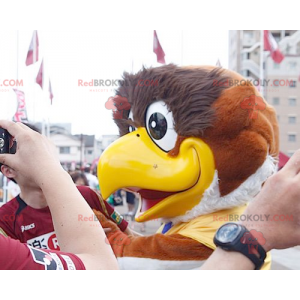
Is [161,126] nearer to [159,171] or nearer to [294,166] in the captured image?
[159,171]

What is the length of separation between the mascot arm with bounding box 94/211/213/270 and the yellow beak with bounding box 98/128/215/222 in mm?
133

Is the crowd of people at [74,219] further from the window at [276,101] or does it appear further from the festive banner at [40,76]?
the festive banner at [40,76]

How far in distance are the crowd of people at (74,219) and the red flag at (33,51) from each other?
4.17ft

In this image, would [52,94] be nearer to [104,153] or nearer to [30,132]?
[104,153]

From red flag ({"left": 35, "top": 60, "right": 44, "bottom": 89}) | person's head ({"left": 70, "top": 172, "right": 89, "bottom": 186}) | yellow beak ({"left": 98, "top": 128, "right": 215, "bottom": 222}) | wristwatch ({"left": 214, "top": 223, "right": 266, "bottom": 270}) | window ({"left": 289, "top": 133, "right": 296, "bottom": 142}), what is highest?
red flag ({"left": 35, "top": 60, "right": 44, "bottom": 89})

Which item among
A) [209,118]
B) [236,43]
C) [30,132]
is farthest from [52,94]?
[30,132]

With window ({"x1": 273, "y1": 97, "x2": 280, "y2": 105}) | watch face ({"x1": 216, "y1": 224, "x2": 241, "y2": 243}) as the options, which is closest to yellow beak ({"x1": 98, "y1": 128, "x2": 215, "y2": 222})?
window ({"x1": 273, "y1": 97, "x2": 280, "y2": 105})

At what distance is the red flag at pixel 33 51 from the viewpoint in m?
1.87

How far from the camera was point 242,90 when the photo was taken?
159cm

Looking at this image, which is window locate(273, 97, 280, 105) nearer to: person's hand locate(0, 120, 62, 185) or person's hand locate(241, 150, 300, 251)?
person's hand locate(241, 150, 300, 251)

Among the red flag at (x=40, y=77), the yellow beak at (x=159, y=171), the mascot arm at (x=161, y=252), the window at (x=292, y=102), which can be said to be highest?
the red flag at (x=40, y=77)

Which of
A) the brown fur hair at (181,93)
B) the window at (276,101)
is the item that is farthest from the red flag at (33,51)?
the window at (276,101)

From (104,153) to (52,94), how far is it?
1.36ft

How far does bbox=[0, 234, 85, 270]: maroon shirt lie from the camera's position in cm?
63
